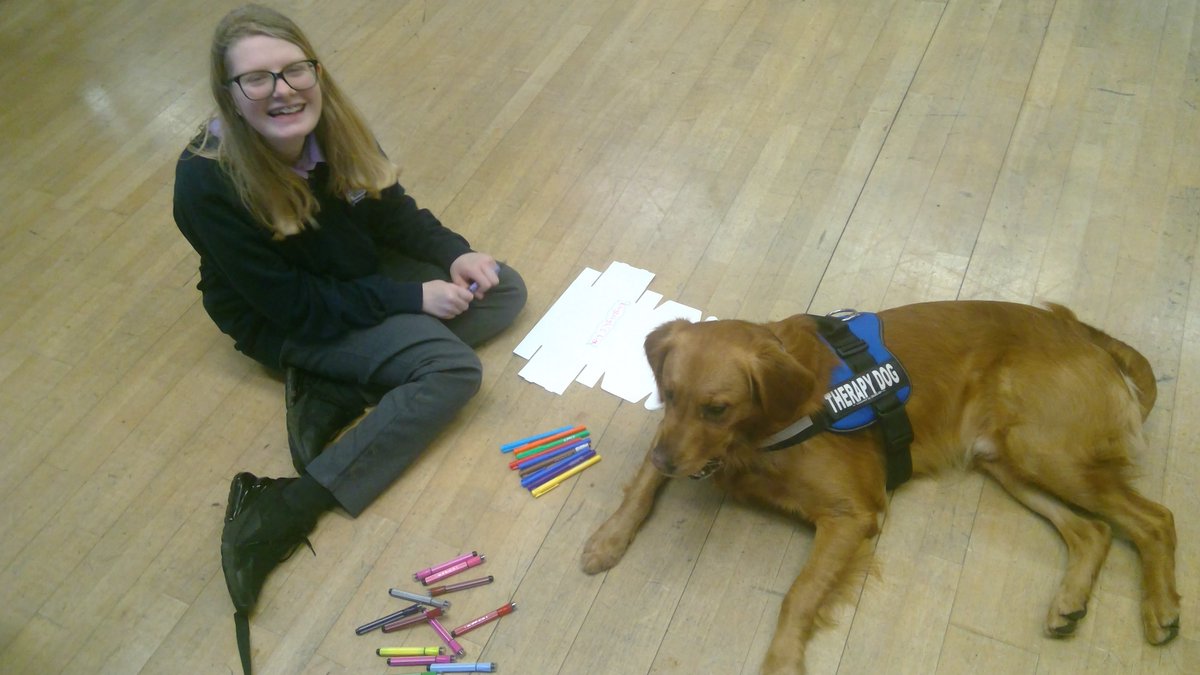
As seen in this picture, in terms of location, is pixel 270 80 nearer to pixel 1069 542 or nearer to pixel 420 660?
pixel 420 660

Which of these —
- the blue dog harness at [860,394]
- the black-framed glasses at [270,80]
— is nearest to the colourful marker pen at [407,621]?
the blue dog harness at [860,394]

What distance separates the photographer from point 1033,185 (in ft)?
8.74

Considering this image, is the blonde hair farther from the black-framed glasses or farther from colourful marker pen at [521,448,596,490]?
colourful marker pen at [521,448,596,490]

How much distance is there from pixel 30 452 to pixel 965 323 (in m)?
2.64

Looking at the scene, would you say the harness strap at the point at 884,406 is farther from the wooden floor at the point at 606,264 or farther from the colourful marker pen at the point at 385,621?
the colourful marker pen at the point at 385,621

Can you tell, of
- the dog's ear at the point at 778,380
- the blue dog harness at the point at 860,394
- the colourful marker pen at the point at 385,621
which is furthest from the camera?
the colourful marker pen at the point at 385,621

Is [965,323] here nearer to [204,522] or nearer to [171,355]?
[204,522]

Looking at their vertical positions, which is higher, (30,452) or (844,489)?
(844,489)

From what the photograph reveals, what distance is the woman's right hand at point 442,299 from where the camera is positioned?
2.29m

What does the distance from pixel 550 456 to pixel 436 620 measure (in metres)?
0.51

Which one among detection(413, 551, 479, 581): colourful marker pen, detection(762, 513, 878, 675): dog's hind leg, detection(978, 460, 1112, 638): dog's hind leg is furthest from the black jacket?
detection(978, 460, 1112, 638): dog's hind leg

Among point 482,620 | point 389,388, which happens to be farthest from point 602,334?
point 482,620

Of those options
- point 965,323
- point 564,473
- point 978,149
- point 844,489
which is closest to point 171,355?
point 564,473

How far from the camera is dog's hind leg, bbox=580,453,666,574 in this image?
1944 millimetres
